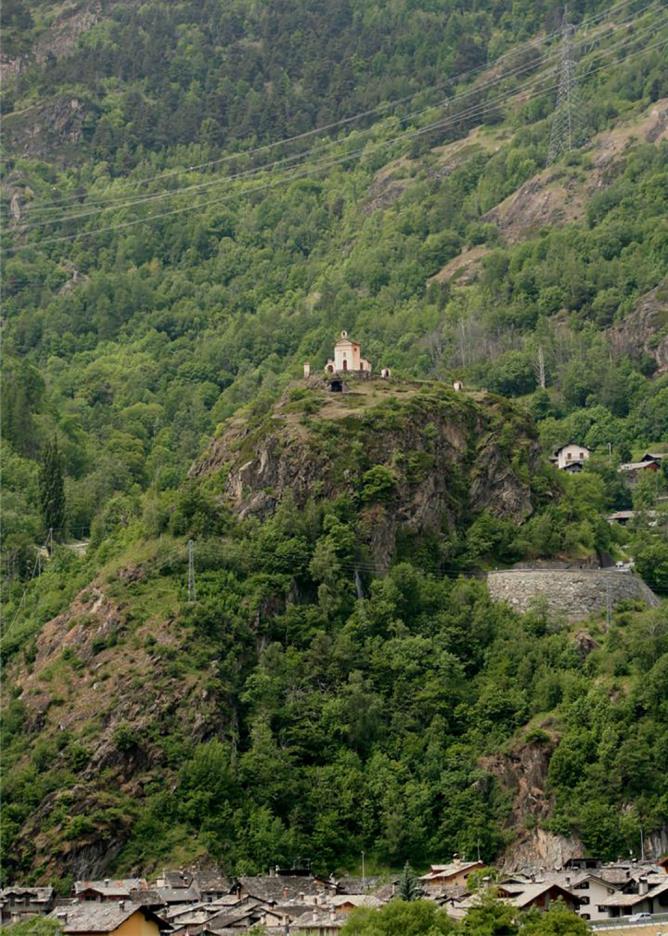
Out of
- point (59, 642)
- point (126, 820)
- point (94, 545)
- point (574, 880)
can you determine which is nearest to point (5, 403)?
point (94, 545)

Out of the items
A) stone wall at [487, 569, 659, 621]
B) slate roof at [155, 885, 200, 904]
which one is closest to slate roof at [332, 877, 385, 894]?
slate roof at [155, 885, 200, 904]

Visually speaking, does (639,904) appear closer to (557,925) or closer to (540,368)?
(557,925)

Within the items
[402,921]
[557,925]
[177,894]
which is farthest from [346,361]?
[557,925]

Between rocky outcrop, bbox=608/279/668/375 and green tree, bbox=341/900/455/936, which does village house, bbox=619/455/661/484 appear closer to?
rocky outcrop, bbox=608/279/668/375

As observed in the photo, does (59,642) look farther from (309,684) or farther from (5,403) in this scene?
(5,403)

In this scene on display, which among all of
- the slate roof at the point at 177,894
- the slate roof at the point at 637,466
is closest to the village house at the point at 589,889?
the slate roof at the point at 177,894

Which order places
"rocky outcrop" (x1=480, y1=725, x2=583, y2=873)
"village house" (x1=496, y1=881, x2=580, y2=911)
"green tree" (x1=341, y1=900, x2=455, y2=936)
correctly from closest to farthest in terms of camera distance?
"green tree" (x1=341, y1=900, x2=455, y2=936), "village house" (x1=496, y1=881, x2=580, y2=911), "rocky outcrop" (x1=480, y1=725, x2=583, y2=873)
